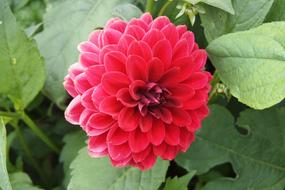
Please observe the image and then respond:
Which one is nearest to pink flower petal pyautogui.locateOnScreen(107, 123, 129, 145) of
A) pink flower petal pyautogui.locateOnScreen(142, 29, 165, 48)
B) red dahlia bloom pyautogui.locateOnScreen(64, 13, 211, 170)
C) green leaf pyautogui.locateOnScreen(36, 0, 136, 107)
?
red dahlia bloom pyautogui.locateOnScreen(64, 13, 211, 170)

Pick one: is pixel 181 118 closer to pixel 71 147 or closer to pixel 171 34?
pixel 171 34

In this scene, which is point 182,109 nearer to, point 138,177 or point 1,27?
point 138,177

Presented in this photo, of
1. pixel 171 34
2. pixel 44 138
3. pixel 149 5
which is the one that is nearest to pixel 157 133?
pixel 171 34

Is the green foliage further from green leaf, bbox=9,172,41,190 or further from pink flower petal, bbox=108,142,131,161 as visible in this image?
pink flower petal, bbox=108,142,131,161

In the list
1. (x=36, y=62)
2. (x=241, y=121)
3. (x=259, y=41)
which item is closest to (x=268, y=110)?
(x=241, y=121)

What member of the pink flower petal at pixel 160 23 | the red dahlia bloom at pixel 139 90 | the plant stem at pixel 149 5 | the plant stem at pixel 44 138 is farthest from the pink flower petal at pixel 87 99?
the plant stem at pixel 44 138
